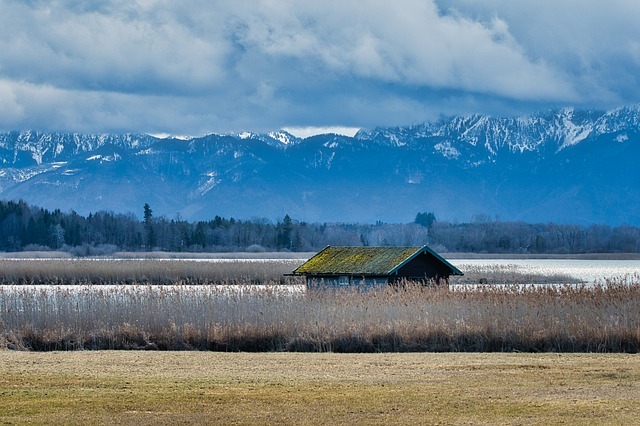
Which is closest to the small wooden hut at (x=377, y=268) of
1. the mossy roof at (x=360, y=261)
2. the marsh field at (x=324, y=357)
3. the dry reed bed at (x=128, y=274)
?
the mossy roof at (x=360, y=261)

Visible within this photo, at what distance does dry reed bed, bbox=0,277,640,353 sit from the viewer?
2875 centimetres

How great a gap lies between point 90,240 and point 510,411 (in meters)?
154

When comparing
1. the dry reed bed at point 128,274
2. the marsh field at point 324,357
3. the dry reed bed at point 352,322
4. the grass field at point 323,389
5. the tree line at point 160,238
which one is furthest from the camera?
the tree line at point 160,238

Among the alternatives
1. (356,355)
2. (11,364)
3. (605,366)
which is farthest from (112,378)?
(605,366)

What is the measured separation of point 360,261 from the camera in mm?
40969

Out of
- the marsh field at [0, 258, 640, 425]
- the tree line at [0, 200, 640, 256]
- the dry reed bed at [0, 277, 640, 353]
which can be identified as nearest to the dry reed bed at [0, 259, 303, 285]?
the marsh field at [0, 258, 640, 425]

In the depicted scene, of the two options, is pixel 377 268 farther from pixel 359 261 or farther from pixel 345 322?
pixel 345 322

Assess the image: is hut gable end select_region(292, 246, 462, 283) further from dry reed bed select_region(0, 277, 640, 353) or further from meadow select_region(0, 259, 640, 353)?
dry reed bed select_region(0, 277, 640, 353)

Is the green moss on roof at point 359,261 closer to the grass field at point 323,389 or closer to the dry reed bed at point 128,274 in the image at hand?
the grass field at point 323,389

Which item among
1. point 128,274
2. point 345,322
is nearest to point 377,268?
point 345,322

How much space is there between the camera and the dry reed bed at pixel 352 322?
2875 cm

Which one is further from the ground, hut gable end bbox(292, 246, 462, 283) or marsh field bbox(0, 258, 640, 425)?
hut gable end bbox(292, 246, 462, 283)

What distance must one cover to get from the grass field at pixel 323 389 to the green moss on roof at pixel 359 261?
13.5m

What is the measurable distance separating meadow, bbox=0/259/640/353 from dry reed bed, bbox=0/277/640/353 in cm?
3
